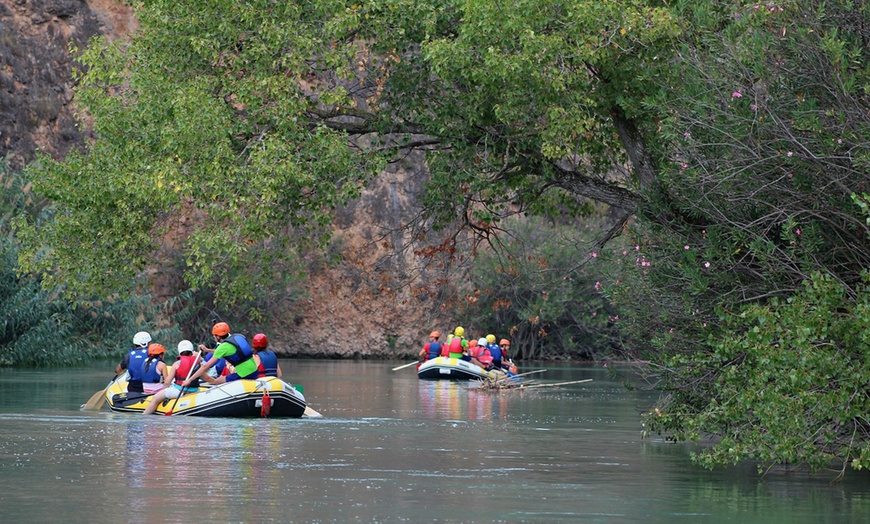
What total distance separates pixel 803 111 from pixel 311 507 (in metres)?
6.40

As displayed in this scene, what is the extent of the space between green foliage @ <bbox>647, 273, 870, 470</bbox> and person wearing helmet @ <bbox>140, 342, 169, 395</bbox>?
12.9m

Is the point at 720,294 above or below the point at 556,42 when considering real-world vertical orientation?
below

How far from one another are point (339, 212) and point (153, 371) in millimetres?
43538

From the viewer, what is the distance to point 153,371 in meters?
25.4

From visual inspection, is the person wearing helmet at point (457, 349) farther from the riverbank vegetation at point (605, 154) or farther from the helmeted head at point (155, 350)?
the helmeted head at point (155, 350)

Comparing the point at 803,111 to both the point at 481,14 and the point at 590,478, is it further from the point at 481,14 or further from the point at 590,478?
the point at 481,14

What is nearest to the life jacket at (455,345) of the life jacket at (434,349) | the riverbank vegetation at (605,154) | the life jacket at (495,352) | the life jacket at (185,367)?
the life jacket at (495,352)

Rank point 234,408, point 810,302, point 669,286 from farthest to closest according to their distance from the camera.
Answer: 1. point 234,408
2. point 669,286
3. point 810,302

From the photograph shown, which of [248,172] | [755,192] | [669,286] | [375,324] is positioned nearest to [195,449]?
[248,172]

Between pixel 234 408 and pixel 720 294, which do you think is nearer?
pixel 720 294

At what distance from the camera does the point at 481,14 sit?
1973 centimetres

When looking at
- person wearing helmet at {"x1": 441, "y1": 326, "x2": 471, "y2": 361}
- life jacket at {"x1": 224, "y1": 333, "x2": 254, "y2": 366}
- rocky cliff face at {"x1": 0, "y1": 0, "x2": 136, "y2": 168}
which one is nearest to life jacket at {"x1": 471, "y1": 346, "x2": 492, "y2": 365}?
person wearing helmet at {"x1": 441, "y1": 326, "x2": 471, "y2": 361}

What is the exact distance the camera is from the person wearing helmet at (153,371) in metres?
25.3

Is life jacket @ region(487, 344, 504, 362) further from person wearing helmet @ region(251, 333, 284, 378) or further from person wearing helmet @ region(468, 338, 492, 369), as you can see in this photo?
person wearing helmet @ region(251, 333, 284, 378)
